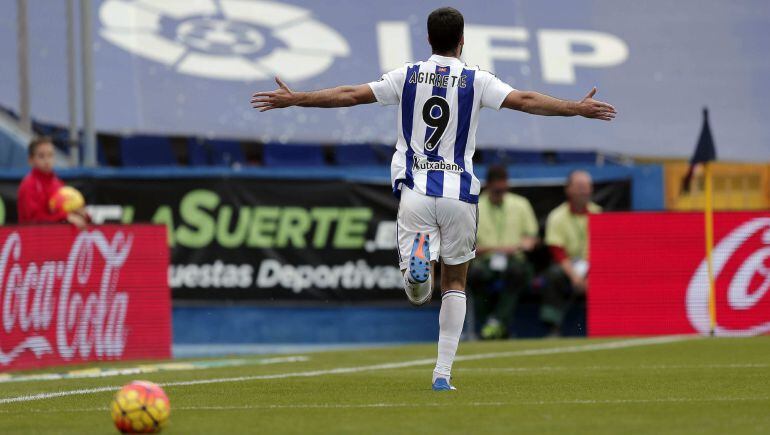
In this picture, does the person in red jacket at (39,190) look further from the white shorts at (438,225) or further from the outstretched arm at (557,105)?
the outstretched arm at (557,105)

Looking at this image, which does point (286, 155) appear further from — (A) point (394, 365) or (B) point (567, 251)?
(A) point (394, 365)

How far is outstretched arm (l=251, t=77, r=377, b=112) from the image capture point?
8859mm

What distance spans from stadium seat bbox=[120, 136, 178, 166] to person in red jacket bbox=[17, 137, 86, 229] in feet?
13.0

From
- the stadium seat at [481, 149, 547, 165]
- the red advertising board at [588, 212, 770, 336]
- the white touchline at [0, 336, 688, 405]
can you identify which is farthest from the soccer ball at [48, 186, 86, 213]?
the stadium seat at [481, 149, 547, 165]

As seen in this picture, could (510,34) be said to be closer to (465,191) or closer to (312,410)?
(465,191)

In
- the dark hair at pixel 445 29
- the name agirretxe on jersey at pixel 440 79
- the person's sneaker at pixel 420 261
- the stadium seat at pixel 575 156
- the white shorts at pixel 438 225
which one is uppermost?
the dark hair at pixel 445 29

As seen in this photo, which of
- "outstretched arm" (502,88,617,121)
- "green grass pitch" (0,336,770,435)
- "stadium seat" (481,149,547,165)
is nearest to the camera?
"green grass pitch" (0,336,770,435)

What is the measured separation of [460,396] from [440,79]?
1.88 m

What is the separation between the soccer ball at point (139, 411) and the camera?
678 centimetres

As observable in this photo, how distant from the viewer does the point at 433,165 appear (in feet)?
29.4

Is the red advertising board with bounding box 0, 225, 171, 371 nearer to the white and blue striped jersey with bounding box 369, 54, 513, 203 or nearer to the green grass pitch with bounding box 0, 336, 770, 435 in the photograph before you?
the green grass pitch with bounding box 0, 336, 770, 435

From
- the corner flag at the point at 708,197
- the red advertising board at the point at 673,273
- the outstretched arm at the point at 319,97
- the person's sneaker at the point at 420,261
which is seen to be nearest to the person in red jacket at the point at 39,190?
the red advertising board at the point at 673,273

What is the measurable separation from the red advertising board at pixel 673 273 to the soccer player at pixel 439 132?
7528 mm

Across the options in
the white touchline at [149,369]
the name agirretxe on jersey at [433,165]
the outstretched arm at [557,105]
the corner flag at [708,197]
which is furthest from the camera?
the corner flag at [708,197]
